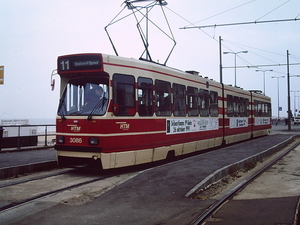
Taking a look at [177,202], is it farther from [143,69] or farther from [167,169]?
[143,69]

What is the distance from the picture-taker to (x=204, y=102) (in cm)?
1648

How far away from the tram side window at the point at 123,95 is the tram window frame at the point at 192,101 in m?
A: 4.23

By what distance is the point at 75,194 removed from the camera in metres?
8.12

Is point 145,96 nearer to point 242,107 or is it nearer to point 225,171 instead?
point 225,171

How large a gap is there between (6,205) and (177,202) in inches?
128

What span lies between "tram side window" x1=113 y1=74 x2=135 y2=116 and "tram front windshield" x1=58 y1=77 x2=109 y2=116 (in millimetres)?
284

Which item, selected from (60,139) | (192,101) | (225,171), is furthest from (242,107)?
(60,139)

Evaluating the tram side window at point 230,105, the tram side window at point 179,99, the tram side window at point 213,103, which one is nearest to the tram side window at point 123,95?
the tram side window at point 179,99

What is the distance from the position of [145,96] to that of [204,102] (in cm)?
559

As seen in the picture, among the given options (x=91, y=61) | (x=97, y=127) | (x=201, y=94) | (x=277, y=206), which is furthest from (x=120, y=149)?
(x=201, y=94)

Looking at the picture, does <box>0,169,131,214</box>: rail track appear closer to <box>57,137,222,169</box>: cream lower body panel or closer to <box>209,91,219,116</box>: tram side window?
<box>57,137,222,169</box>: cream lower body panel

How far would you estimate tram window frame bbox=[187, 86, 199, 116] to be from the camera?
14730 mm

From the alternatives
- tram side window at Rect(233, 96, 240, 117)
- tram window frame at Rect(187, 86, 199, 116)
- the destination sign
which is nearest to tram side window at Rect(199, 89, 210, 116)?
tram window frame at Rect(187, 86, 199, 116)

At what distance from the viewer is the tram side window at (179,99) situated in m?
13.4
